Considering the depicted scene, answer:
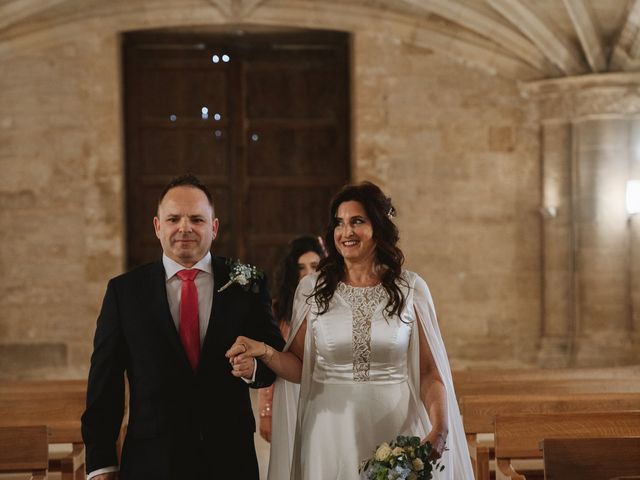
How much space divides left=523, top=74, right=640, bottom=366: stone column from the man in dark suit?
6.72 m

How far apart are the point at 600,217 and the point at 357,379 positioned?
21.0ft

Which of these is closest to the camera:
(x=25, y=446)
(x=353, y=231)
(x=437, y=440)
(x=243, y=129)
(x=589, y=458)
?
(x=437, y=440)

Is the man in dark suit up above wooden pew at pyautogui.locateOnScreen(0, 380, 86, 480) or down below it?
above

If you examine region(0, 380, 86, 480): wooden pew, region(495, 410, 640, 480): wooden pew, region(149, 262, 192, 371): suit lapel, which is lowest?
region(0, 380, 86, 480): wooden pew

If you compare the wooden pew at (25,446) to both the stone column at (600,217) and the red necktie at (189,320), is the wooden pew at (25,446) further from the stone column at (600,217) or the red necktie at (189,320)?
the stone column at (600,217)

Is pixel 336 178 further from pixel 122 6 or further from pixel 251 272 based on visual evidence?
pixel 251 272

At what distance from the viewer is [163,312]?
253 centimetres

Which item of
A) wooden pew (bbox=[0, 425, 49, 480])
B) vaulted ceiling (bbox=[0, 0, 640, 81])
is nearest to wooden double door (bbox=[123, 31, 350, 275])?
vaulted ceiling (bbox=[0, 0, 640, 81])

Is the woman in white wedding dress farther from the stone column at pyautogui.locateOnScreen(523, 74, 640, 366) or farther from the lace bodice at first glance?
the stone column at pyautogui.locateOnScreen(523, 74, 640, 366)

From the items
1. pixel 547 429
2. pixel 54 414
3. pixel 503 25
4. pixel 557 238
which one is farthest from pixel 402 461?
pixel 503 25

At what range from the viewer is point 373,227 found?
2848mm

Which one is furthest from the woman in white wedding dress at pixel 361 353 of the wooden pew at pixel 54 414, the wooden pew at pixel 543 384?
the wooden pew at pixel 543 384

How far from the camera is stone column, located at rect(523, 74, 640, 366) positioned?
8555 millimetres

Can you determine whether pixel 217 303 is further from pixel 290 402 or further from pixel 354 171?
pixel 354 171
